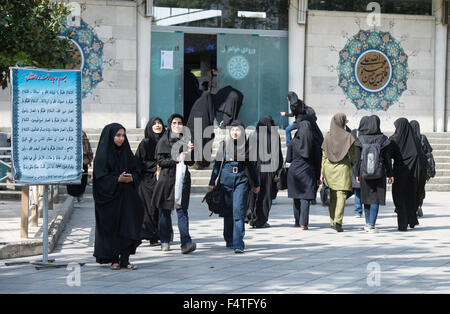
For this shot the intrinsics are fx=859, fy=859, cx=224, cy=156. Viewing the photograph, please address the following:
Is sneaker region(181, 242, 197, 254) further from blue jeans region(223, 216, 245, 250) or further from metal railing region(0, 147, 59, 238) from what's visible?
metal railing region(0, 147, 59, 238)

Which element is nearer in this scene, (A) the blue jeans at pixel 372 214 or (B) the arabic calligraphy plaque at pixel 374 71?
(A) the blue jeans at pixel 372 214

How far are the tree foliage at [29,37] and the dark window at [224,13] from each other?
32.3 feet

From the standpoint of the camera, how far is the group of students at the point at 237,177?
8.38 metres

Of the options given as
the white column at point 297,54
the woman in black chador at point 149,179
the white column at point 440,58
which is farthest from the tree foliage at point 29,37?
the white column at point 440,58

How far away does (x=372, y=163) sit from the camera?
450 inches

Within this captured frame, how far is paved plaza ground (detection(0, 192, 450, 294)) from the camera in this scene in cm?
729

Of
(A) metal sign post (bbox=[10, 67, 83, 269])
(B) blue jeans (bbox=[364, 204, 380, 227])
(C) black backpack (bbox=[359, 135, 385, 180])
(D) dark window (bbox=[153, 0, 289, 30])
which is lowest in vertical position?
(B) blue jeans (bbox=[364, 204, 380, 227])

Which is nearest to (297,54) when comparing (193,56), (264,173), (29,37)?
(193,56)

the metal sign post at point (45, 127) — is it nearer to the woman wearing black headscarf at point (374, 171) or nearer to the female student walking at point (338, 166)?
the female student walking at point (338, 166)

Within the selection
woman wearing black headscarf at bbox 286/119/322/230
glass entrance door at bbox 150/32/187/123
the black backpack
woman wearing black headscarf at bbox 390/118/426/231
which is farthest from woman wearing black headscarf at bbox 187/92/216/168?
the black backpack

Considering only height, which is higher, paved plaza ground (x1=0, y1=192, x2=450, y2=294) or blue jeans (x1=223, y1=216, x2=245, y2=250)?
blue jeans (x1=223, y1=216, x2=245, y2=250)

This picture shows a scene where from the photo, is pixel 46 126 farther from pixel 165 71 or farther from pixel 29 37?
pixel 165 71

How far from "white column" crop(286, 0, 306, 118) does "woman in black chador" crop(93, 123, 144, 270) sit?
44.1ft

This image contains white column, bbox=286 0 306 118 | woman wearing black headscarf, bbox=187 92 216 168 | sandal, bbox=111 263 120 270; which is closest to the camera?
sandal, bbox=111 263 120 270
